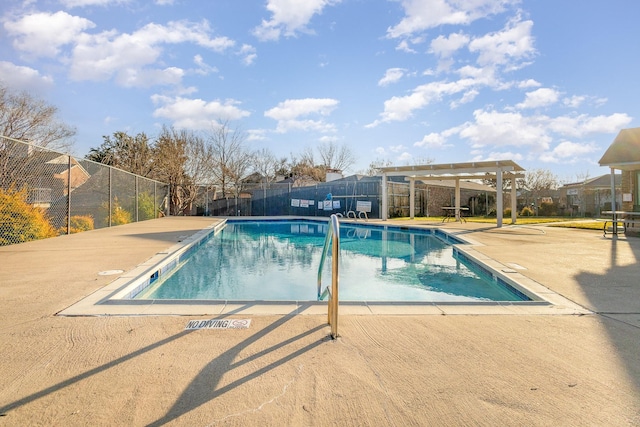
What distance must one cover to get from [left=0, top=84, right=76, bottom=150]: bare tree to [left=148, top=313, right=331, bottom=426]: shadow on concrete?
54.1 feet

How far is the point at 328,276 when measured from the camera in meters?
5.90

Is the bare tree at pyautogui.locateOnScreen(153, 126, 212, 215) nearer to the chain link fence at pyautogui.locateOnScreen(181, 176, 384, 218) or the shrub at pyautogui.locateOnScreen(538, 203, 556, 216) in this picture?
the chain link fence at pyautogui.locateOnScreen(181, 176, 384, 218)

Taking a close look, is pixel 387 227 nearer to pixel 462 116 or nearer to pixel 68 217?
pixel 462 116

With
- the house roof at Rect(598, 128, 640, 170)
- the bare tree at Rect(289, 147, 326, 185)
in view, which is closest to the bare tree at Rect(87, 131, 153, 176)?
the bare tree at Rect(289, 147, 326, 185)

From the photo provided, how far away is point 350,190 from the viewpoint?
21172 millimetres

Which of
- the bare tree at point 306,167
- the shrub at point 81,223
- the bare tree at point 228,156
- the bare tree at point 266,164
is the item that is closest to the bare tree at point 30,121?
the shrub at point 81,223

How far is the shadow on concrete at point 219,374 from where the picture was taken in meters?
1.66

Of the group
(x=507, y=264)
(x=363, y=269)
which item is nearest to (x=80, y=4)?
(x=363, y=269)

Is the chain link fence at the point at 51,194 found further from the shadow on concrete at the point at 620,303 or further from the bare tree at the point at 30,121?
the shadow on concrete at the point at 620,303

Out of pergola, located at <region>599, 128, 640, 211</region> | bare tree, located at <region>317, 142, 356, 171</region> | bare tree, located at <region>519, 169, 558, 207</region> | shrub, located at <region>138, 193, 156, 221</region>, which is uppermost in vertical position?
bare tree, located at <region>317, 142, 356, 171</region>

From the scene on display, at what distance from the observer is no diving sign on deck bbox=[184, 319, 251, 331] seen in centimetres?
271

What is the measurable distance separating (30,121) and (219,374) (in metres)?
17.6

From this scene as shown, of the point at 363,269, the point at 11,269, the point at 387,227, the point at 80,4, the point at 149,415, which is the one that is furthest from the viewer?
the point at 387,227

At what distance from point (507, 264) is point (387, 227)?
9293 millimetres
